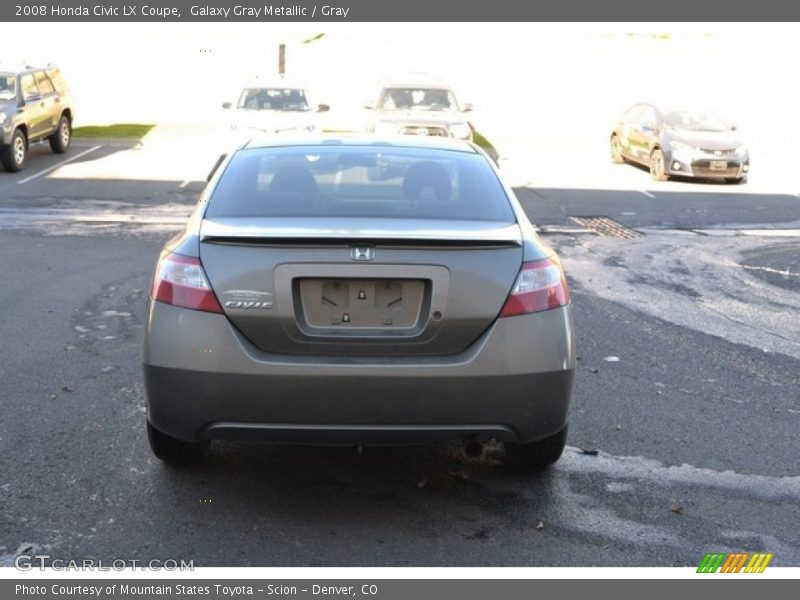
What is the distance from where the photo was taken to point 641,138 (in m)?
22.4

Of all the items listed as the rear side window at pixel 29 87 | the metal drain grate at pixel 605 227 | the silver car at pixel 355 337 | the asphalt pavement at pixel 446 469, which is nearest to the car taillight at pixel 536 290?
the silver car at pixel 355 337

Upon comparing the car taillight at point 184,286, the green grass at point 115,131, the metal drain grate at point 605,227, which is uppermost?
the car taillight at point 184,286

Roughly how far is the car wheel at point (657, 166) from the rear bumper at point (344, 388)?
17.1 meters

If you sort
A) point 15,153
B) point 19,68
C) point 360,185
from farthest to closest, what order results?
point 19,68 → point 15,153 → point 360,185

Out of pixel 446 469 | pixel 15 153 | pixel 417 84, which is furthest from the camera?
pixel 417 84

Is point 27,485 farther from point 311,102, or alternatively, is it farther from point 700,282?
point 311,102

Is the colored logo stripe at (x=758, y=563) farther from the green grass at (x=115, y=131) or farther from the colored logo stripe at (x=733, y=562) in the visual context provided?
the green grass at (x=115, y=131)

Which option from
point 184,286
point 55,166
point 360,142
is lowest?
point 55,166

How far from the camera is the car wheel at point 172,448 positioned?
5.18 meters

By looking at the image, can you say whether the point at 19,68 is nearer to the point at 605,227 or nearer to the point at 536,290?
the point at 605,227

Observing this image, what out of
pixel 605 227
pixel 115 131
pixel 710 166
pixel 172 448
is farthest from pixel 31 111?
pixel 172 448

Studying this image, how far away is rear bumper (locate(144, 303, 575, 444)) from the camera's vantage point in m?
4.52

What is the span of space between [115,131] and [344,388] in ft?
79.9

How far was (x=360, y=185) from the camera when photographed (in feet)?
18.4
